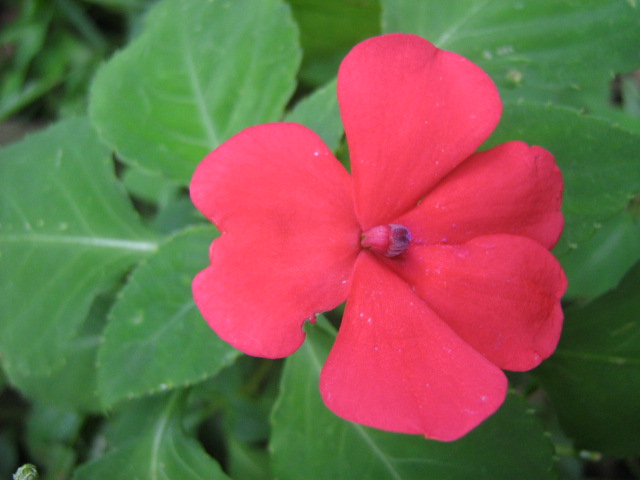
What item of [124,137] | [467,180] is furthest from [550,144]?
[124,137]

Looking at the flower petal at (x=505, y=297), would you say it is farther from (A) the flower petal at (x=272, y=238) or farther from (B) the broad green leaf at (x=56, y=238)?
(B) the broad green leaf at (x=56, y=238)

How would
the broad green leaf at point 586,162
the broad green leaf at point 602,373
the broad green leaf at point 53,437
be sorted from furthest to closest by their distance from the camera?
the broad green leaf at point 53,437 → the broad green leaf at point 602,373 → the broad green leaf at point 586,162

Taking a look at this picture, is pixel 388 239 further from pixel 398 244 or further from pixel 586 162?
pixel 586 162

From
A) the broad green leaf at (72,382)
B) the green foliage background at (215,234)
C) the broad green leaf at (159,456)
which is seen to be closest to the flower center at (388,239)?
the green foliage background at (215,234)

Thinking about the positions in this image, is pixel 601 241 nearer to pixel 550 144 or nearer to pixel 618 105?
pixel 550 144

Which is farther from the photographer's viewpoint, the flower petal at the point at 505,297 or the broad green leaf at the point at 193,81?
the broad green leaf at the point at 193,81

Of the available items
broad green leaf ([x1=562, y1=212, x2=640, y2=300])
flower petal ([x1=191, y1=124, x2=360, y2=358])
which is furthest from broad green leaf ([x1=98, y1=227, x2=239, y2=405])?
broad green leaf ([x1=562, y1=212, x2=640, y2=300])

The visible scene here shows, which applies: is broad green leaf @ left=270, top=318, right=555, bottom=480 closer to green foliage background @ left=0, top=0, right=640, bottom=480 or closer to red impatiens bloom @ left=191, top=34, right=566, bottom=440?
green foliage background @ left=0, top=0, right=640, bottom=480
